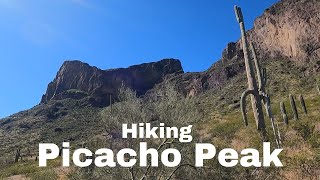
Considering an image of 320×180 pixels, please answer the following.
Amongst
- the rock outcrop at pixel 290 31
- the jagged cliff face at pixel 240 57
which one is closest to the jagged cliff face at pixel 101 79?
the jagged cliff face at pixel 240 57

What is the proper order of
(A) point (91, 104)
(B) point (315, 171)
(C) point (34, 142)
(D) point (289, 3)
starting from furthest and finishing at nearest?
(A) point (91, 104) < (D) point (289, 3) < (C) point (34, 142) < (B) point (315, 171)

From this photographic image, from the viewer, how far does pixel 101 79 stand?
14838 cm

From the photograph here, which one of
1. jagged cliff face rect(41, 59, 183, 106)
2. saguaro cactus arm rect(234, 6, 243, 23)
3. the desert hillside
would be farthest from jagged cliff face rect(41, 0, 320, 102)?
saguaro cactus arm rect(234, 6, 243, 23)

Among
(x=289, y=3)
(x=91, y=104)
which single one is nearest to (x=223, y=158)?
(x=289, y=3)

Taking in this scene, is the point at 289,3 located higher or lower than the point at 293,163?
higher

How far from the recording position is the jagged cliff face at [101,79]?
14275 centimetres

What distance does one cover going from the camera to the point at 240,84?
79.4 metres

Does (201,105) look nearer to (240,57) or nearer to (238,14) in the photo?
(238,14)

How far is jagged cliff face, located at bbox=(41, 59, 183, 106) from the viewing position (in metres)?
143

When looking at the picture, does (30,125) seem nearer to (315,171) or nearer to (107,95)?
(107,95)

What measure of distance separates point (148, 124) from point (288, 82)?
52.8m

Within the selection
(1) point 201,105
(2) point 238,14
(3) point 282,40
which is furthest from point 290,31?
(2) point 238,14

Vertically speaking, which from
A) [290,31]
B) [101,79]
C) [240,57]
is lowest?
[240,57]

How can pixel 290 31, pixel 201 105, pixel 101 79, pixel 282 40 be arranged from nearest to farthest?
A: pixel 201 105, pixel 290 31, pixel 282 40, pixel 101 79
